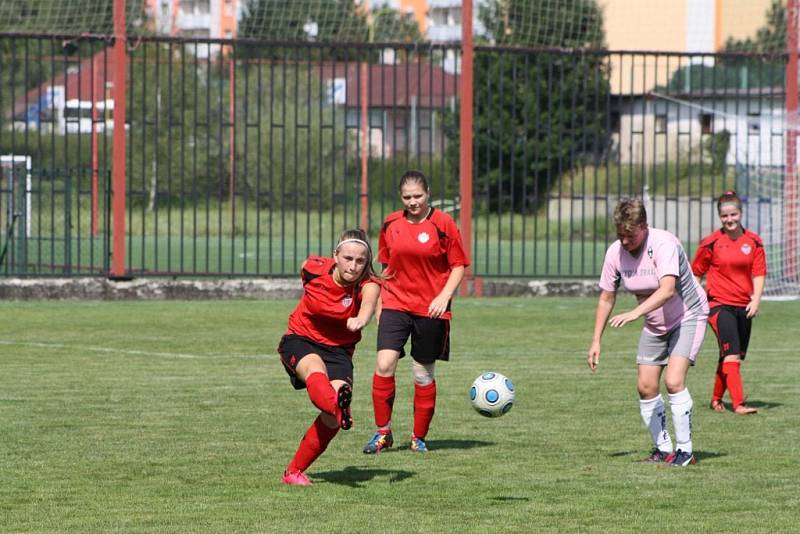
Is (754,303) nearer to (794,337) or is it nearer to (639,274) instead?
(639,274)

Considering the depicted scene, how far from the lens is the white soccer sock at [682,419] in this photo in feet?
29.1

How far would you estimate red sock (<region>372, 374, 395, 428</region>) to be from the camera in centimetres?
945

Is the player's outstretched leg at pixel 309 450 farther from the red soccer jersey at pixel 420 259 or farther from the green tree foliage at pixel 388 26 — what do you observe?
the green tree foliage at pixel 388 26

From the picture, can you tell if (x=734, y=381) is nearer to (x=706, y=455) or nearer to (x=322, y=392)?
(x=706, y=455)

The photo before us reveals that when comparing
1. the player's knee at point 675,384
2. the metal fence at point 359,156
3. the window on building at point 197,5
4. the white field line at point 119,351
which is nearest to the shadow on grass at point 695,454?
the player's knee at point 675,384

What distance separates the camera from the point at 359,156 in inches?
859

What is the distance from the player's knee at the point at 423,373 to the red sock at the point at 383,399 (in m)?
0.21

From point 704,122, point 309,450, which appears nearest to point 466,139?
point 704,122

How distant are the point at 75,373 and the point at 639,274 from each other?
613 cm

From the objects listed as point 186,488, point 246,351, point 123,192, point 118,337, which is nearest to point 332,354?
point 186,488

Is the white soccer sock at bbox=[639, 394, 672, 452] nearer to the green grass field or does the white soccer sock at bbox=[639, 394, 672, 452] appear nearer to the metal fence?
the green grass field

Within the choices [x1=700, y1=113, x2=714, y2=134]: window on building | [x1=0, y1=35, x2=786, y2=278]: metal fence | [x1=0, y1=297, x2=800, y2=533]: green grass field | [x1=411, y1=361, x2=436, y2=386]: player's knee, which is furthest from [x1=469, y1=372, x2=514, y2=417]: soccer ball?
[x1=700, y1=113, x2=714, y2=134]: window on building

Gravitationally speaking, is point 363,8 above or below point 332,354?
above

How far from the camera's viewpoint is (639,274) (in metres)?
8.76
